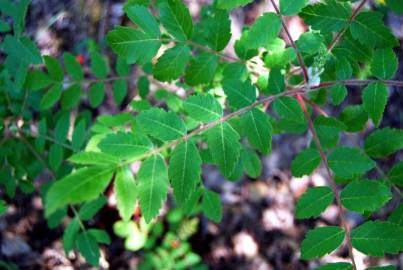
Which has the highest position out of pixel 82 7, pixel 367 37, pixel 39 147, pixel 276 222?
pixel 82 7

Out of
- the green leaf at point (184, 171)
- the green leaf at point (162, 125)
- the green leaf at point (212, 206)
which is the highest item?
the green leaf at point (162, 125)

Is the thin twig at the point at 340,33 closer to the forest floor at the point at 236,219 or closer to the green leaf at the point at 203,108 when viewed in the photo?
the green leaf at the point at 203,108

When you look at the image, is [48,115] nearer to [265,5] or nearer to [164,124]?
[164,124]

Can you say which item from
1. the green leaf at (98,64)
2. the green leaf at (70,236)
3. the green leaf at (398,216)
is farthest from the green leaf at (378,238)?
the green leaf at (98,64)

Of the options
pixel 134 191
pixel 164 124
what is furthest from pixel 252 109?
pixel 134 191

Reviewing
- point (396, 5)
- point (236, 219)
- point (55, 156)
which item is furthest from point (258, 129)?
point (236, 219)

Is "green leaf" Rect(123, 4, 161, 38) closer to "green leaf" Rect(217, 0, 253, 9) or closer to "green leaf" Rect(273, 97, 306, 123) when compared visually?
"green leaf" Rect(217, 0, 253, 9)
